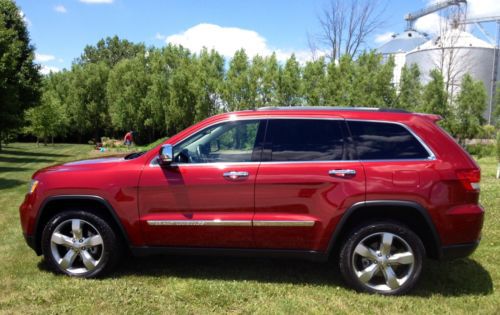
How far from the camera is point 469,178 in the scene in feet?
13.6

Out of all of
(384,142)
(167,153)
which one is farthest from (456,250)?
(167,153)

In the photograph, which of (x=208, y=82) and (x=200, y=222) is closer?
(x=200, y=222)

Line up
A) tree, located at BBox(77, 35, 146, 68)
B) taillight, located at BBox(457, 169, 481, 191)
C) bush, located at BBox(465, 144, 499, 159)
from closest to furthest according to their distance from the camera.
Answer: taillight, located at BBox(457, 169, 481, 191)
bush, located at BBox(465, 144, 499, 159)
tree, located at BBox(77, 35, 146, 68)

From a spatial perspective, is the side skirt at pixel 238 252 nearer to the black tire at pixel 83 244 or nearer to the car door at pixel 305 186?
the car door at pixel 305 186

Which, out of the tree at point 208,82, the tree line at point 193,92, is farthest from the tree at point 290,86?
the tree at point 208,82

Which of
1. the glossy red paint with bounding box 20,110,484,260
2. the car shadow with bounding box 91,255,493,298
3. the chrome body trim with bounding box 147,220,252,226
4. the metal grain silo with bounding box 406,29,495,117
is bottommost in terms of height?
the car shadow with bounding box 91,255,493,298

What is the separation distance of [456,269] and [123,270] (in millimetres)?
3833

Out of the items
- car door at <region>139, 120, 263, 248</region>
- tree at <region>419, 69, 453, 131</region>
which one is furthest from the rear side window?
tree at <region>419, 69, 453, 131</region>

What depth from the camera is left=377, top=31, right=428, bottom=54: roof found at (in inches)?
2084

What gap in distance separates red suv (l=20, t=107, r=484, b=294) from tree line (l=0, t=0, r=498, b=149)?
15.3m

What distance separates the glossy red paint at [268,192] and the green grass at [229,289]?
47 centimetres

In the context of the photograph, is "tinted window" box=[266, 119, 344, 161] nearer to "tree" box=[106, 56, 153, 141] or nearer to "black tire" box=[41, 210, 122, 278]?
"black tire" box=[41, 210, 122, 278]

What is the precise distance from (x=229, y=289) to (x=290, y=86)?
22.8 metres

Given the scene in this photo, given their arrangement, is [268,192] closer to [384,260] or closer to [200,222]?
[200,222]
